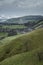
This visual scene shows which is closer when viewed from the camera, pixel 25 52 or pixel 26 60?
pixel 26 60

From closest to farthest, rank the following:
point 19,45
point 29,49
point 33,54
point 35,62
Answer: point 35,62, point 33,54, point 29,49, point 19,45

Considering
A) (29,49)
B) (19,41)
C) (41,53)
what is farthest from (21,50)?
(41,53)

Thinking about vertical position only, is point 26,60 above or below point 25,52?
above

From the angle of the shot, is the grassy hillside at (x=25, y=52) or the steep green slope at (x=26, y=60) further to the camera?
the grassy hillside at (x=25, y=52)

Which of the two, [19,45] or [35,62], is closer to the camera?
[35,62]

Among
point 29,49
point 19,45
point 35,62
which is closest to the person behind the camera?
point 35,62

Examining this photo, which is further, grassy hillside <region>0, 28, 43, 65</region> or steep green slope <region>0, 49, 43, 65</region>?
grassy hillside <region>0, 28, 43, 65</region>

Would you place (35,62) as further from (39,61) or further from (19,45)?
(19,45)
